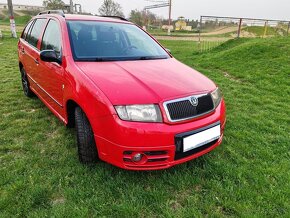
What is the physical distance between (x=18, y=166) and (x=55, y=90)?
3.12 feet

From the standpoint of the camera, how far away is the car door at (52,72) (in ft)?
9.58

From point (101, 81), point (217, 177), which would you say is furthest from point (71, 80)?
point (217, 177)

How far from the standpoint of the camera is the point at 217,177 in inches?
97.9

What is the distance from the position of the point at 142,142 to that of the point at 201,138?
0.57m

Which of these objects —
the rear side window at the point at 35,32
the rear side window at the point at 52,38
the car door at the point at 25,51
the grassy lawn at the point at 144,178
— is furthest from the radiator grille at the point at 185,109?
the car door at the point at 25,51

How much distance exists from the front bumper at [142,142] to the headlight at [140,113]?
0.04 m

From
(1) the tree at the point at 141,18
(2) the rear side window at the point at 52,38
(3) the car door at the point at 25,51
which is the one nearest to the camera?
(2) the rear side window at the point at 52,38

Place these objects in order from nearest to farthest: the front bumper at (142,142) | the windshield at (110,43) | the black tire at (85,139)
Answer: the front bumper at (142,142), the black tire at (85,139), the windshield at (110,43)

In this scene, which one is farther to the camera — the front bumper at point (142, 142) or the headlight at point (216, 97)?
the headlight at point (216, 97)

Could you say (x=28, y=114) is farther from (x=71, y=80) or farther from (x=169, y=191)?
(x=169, y=191)

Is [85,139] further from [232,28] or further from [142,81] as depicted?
[232,28]

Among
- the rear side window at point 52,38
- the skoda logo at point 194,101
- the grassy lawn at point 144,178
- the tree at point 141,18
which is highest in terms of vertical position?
the tree at point 141,18

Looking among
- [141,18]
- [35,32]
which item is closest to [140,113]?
[35,32]

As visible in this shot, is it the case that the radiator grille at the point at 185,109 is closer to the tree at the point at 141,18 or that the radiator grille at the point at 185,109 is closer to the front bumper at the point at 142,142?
the front bumper at the point at 142,142
